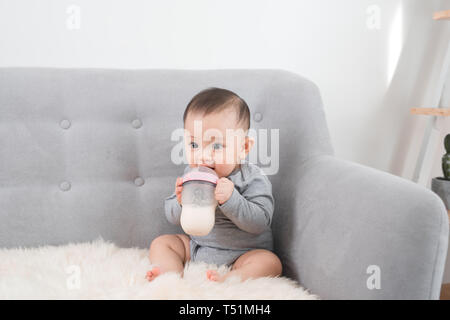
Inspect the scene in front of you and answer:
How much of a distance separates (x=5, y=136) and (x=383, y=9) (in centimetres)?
146

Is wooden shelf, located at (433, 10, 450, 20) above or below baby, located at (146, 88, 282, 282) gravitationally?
above

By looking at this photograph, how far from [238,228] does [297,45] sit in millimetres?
864

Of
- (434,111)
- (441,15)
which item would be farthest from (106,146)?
(441,15)

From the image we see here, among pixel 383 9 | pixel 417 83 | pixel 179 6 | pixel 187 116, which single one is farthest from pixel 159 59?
pixel 417 83

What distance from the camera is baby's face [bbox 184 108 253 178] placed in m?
0.96

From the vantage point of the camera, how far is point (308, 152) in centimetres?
111

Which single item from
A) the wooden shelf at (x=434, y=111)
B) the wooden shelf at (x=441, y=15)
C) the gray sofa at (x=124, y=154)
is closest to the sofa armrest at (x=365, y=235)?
the gray sofa at (x=124, y=154)

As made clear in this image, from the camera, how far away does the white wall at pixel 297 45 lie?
1377mm

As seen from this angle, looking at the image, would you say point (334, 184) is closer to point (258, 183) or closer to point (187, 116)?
point (258, 183)

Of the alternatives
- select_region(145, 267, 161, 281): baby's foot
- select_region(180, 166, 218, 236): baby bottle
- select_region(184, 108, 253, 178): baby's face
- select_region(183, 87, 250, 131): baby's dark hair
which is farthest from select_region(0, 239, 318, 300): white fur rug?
select_region(183, 87, 250, 131): baby's dark hair

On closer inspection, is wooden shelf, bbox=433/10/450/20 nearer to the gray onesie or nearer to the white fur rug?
the gray onesie

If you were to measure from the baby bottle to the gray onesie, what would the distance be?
13 cm

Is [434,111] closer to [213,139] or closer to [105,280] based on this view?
[213,139]

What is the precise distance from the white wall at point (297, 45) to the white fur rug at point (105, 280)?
0.69 m
